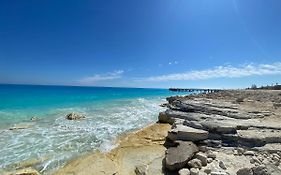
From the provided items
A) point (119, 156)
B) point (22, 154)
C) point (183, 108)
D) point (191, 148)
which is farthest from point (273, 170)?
point (183, 108)

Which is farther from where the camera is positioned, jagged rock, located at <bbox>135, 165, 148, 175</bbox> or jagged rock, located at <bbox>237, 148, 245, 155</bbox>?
jagged rock, located at <bbox>237, 148, 245, 155</bbox>

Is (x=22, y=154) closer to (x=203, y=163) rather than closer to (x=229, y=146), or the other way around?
(x=203, y=163)

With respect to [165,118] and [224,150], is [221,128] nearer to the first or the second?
[224,150]

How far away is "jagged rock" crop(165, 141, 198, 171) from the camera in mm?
7492

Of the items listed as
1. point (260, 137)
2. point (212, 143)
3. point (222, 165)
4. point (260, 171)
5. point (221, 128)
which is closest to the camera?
point (260, 171)

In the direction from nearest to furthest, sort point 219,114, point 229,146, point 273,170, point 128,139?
point 273,170, point 229,146, point 128,139, point 219,114

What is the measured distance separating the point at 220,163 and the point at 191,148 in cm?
139

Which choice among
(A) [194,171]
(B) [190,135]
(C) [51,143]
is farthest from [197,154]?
(C) [51,143]

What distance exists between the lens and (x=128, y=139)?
40.3 feet

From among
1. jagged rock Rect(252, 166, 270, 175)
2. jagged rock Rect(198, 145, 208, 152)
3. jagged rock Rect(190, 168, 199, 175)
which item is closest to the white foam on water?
jagged rock Rect(198, 145, 208, 152)

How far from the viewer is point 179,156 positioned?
7.83 metres

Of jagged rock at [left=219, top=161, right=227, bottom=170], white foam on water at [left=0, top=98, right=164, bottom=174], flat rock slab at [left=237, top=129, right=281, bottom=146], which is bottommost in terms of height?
white foam on water at [left=0, top=98, right=164, bottom=174]

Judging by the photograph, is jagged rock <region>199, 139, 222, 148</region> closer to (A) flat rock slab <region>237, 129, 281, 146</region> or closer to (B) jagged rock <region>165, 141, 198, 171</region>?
(A) flat rock slab <region>237, 129, 281, 146</region>

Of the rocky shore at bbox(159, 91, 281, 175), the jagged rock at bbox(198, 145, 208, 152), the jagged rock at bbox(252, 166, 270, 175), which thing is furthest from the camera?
the jagged rock at bbox(198, 145, 208, 152)
